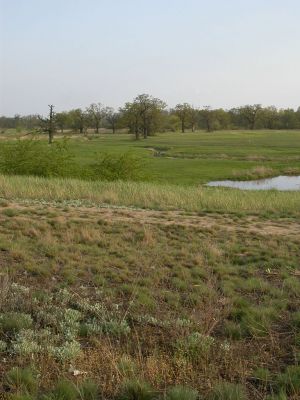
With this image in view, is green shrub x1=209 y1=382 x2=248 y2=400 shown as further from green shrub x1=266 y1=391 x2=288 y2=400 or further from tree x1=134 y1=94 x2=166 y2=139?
tree x1=134 y1=94 x2=166 y2=139

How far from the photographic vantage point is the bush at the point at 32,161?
30.1m

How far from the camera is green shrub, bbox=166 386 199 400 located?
4473 millimetres

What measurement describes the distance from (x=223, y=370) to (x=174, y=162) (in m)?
50.0

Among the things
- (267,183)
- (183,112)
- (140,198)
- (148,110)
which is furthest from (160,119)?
(140,198)

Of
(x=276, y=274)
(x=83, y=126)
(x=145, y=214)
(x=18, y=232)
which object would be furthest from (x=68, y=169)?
(x=83, y=126)

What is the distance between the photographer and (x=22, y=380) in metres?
4.64

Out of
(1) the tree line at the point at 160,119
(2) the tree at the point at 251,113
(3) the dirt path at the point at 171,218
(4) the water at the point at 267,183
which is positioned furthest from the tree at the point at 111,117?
(3) the dirt path at the point at 171,218

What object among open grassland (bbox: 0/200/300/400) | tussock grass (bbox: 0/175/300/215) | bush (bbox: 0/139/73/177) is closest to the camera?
open grassland (bbox: 0/200/300/400)

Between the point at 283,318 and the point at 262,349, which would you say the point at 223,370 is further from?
the point at 283,318

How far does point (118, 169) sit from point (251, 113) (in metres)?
116

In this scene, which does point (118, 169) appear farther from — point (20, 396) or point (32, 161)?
point (20, 396)

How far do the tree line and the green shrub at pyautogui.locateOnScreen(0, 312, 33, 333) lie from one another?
96793 mm

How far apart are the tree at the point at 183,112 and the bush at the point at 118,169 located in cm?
10172

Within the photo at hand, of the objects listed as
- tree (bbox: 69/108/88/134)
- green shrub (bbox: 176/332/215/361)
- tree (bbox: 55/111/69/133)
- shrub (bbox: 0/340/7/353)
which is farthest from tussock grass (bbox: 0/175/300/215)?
tree (bbox: 69/108/88/134)
